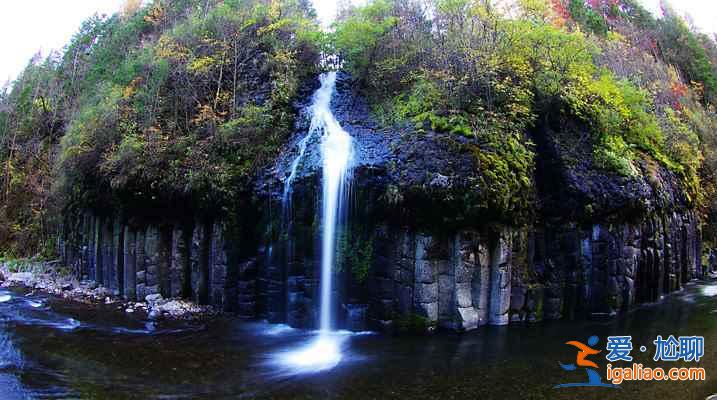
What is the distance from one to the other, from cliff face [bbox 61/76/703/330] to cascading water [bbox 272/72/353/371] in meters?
0.22

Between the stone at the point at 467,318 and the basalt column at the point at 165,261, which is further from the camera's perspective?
the basalt column at the point at 165,261

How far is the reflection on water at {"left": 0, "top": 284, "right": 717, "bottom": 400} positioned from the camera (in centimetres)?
932

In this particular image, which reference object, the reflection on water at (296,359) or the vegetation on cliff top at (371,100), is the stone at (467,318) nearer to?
the reflection on water at (296,359)

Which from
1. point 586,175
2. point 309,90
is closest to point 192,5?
point 309,90

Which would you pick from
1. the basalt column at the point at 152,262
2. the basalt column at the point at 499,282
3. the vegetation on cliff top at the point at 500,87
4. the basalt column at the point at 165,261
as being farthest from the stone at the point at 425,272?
the basalt column at the point at 152,262

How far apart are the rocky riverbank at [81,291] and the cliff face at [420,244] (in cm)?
46

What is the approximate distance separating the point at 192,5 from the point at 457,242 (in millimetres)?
18497

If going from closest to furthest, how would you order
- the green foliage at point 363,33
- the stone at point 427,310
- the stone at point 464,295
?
1. the stone at point 427,310
2. the stone at point 464,295
3. the green foliage at point 363,33

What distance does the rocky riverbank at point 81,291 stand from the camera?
1504 centimetres

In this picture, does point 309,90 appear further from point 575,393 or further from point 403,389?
point 575,393

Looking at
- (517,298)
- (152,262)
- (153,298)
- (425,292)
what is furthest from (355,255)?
(152,262)

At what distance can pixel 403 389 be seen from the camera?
9336 millimetres

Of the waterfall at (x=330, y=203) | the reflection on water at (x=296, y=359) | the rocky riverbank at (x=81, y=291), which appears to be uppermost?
the waterfall at (x=330, y=203)

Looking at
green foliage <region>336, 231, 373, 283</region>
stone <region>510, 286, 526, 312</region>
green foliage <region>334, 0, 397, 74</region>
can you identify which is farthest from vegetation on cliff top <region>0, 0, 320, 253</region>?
stone <region>510, 286, 526, 312</region>
